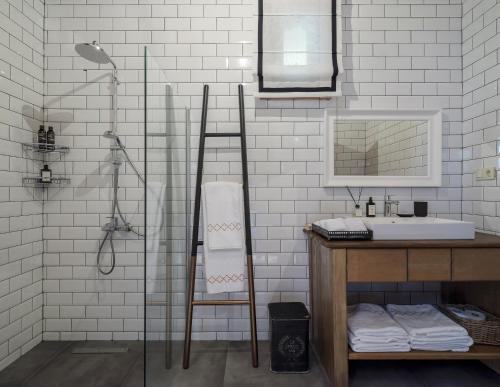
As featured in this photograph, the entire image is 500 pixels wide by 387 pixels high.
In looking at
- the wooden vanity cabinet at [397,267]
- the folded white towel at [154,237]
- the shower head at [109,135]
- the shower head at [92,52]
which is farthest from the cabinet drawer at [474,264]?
the shower head at [92,52]

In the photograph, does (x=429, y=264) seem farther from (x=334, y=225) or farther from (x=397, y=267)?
(x=334, y=225)

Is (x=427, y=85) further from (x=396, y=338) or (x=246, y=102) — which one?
(x=396, y=338)

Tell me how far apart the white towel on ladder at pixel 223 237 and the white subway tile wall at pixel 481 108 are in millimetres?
1651

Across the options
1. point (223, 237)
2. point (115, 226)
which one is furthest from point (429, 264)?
point (115, 226)

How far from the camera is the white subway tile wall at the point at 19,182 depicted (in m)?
2.04

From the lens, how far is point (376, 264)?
1.71 meters

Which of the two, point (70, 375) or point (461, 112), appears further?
point (461, 112)

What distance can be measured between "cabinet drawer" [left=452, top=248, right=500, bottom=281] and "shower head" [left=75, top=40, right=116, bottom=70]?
239cm

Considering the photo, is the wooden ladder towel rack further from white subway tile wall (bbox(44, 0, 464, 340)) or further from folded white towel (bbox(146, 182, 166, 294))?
folded white towel (bbox(146, 182, 166, 294))

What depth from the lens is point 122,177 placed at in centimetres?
237

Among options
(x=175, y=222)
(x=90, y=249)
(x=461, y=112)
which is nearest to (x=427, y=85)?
(x=461, y=112)

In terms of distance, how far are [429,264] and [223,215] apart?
1.25 metres

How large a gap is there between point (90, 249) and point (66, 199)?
412mm

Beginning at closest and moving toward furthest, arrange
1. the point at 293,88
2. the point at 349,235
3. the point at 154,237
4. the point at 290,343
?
the point at 154,237
the point at 349,235
the point at 290,343
the point at 293,88
